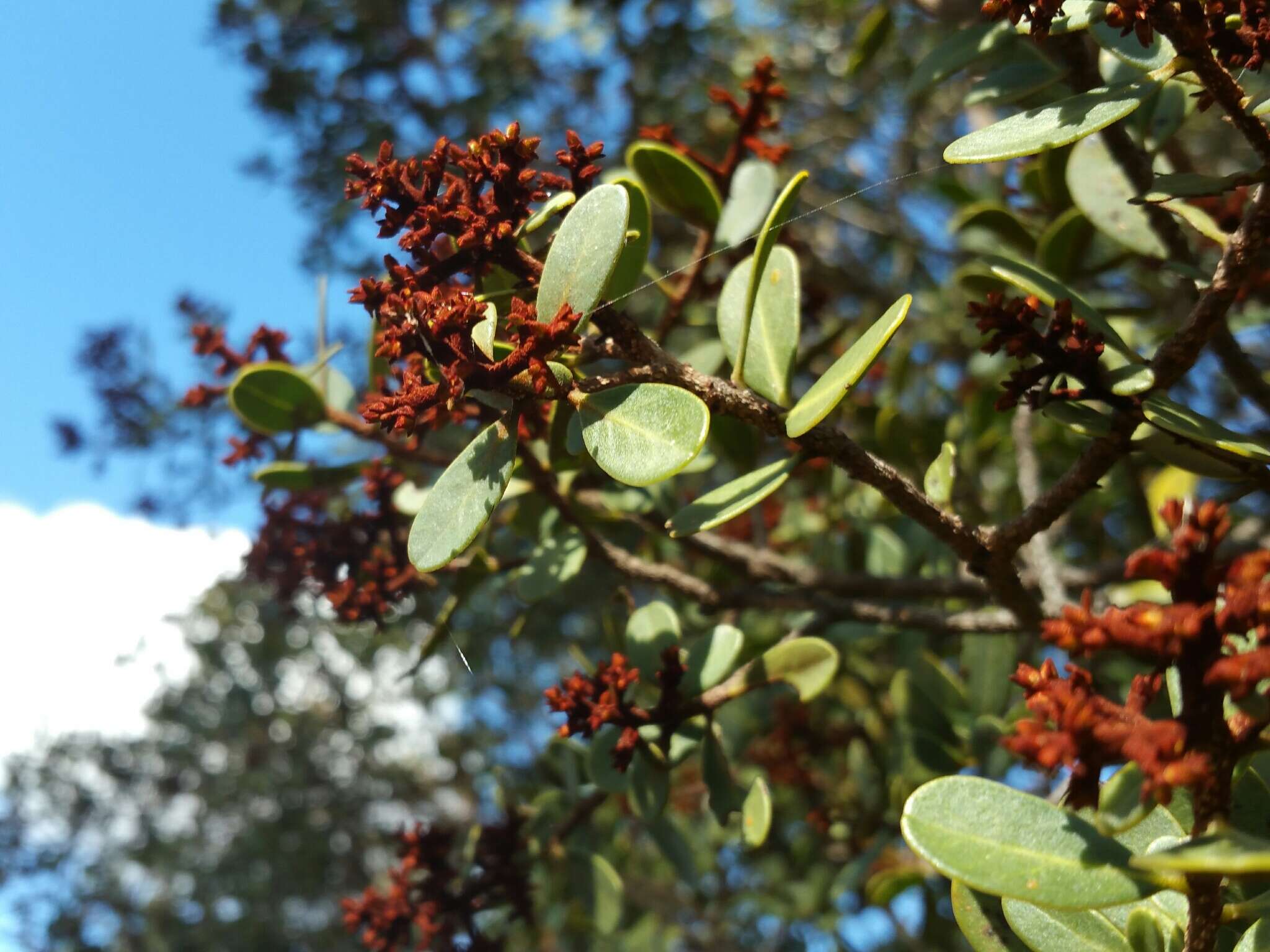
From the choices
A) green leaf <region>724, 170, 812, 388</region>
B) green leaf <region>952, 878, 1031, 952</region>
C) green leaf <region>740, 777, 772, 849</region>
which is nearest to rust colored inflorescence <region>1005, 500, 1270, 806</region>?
green leaf <region>952, 878, 1031, 952</region>


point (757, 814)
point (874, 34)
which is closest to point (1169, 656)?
point (757, 814)

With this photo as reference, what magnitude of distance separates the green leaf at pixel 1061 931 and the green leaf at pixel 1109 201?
3.61 feet

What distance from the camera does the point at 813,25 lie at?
16.3 feet

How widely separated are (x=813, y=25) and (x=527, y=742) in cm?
363

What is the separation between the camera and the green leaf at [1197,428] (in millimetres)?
1111

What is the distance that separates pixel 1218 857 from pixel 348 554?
1452 mm

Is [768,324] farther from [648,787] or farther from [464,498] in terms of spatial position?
[648,787]

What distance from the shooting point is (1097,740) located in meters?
0.78

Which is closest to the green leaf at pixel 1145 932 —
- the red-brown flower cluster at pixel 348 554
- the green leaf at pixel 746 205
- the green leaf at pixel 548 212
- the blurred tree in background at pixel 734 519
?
the blurred tree in background at pixel 734 519

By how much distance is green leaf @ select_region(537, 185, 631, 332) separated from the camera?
107cm

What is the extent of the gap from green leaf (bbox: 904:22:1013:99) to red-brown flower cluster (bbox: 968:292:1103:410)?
645 mm

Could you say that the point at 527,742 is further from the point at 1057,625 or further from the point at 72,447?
the point at 1057,625

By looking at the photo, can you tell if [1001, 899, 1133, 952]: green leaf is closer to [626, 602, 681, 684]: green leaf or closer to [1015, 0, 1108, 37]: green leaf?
[626, 602, 681, 684]: green leaf

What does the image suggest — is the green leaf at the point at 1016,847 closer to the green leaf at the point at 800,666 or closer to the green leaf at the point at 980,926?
the green leaf at the point at 980,926
